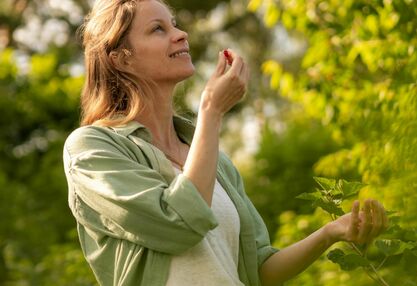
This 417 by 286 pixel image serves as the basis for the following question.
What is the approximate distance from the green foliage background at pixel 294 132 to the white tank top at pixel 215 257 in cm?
40

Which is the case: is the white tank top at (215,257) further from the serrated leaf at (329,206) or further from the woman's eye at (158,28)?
the woman's eye at (158,28)

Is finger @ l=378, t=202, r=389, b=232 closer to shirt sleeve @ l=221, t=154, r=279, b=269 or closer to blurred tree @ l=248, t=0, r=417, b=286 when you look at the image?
shirt sleeve @ l=221, t=154, r=279, b=269

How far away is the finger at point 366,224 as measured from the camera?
8.17 feet

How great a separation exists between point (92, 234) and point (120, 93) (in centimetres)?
48

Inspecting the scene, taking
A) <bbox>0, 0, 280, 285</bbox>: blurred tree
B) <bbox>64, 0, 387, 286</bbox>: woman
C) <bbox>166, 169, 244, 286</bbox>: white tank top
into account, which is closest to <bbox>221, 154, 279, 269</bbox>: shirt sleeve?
<bbox>64, 0, 387, 286</bbox>: woman

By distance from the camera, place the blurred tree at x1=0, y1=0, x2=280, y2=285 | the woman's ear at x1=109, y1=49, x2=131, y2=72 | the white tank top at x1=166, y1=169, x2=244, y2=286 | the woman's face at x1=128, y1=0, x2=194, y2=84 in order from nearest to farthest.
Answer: the white tank top at x1=166, y1=169, x2=244, y2=286 < the woman's face at x1=128, y1=0, x2=194, y2=84 < the woman's ear at x1=109, y1=49, x2=131, y2=72 < the blurred tree at x1=0, y1=0, x2=280, y2=285

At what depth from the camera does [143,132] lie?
282 cm

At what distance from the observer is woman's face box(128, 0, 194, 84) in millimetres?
2848

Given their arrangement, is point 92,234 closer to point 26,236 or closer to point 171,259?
point 171,259

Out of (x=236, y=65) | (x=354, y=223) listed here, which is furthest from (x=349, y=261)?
(x=236, y=65)

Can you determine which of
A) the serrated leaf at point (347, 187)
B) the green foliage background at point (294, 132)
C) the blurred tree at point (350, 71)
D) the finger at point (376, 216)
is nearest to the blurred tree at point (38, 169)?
the green foliage background at point (294, 132)

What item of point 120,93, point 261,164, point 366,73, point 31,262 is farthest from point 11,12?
point 120,93

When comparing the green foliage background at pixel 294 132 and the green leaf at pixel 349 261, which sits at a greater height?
the green leaf at pixel 349 261

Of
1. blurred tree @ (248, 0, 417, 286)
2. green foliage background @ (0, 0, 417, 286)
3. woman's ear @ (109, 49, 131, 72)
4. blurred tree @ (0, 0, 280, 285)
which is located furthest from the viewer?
blurred tree @ (0, 0, 280, 285)
